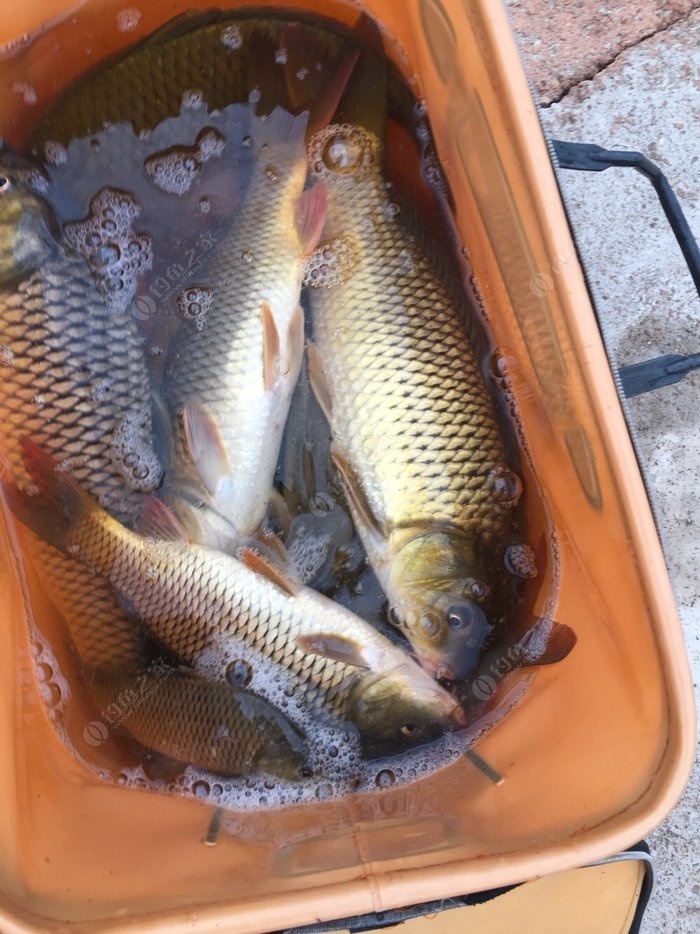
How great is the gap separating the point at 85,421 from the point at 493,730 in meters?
0.81

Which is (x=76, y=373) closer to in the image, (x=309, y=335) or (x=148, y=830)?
(x=309, y=335)

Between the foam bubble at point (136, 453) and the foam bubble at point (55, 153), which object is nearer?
the foam bubble at point (136, 453)

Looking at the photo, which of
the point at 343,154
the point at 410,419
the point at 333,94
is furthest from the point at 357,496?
the point at 333,94

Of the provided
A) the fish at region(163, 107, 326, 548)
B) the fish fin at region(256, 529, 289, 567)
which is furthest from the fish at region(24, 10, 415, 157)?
the fish fin at region(256, 529, 289, 567)

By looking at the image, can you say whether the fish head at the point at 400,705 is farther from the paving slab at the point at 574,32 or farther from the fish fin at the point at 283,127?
the paving slab at the point at 574,32

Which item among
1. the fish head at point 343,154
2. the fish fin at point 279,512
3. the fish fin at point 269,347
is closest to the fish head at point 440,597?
the fish fin at point 279,512

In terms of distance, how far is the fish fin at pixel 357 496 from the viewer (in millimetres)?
1203

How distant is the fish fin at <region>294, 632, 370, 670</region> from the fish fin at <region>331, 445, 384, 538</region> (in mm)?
180

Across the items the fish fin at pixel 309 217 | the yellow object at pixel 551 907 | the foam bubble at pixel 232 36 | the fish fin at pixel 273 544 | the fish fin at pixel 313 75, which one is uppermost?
the foam bubble at pixel 232 36

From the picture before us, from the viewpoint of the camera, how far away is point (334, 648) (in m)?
1.12

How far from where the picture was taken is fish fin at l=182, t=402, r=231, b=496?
1182mm

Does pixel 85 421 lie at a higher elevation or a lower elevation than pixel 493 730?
higher

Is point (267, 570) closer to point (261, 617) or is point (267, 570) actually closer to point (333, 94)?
point (261, 617)

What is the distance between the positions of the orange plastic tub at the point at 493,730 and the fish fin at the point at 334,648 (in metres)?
0.23
